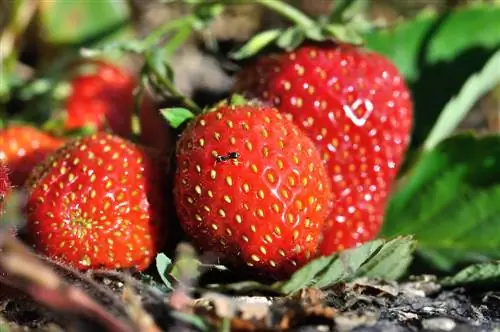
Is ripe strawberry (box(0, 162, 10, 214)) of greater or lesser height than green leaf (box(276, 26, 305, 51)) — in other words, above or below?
below

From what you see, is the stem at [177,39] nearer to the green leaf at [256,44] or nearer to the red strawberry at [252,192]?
the green leaf at [256,44]

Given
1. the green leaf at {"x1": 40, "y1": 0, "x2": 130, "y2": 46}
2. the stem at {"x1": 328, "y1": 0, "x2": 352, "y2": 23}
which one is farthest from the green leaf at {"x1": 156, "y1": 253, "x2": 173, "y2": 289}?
the green leaf at {"x1": 40, "y1": 0, "x2": 130, "y2": 46}

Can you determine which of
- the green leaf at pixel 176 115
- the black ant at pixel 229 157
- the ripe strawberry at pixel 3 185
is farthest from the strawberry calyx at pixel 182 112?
the ripe strawberry at pixel 3 185

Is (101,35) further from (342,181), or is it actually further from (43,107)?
(342,181)

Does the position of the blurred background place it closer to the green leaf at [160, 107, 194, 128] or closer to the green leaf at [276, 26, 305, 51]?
the green leaf at [276, 26, 305, 51]

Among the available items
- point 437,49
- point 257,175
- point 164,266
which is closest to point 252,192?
point 257,175

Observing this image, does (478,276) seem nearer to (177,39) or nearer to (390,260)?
(390,260)
